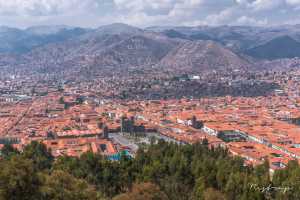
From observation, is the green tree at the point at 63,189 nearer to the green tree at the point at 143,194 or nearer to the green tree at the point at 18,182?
the green tree at the point at 18,182

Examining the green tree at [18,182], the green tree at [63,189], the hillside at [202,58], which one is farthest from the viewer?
the hillside at [202,58]

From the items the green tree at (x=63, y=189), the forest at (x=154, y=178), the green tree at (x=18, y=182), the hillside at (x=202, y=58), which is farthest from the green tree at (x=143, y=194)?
the hillside at (x=202, y=58)

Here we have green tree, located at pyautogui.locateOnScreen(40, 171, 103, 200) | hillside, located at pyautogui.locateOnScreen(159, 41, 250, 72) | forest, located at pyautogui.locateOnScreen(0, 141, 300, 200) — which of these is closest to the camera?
green tree, located at pyautogui.locateOnScreen(40, 171, 103, 200)

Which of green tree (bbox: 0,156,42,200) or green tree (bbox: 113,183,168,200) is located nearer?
green tree (bbox: 0,156,42,200)

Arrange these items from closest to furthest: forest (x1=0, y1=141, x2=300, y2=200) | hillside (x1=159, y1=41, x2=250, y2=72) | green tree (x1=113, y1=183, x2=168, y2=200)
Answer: forest (x1=0, y1=141, x2=300, y2=200), green tree (x1=113, y1=183, x2=168, y2=200), hillside (x1=159, y1=41, x2=250, y2=72)

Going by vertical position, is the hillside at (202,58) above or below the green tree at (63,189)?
above

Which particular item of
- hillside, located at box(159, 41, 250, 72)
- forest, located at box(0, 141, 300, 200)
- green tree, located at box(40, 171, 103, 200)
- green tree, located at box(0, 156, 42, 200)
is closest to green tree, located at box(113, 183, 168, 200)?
forest, located at box(0, 141, 300, 200)

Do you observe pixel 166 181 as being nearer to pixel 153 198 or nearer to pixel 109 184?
pixel 109 184

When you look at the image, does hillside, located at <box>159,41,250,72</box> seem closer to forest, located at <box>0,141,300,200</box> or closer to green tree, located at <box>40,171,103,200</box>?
forest, located at <box>0,141,300,200</box>

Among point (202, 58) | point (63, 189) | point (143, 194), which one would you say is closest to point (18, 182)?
point (63, 189)

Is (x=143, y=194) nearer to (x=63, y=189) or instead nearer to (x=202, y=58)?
(x=63, y=189)
